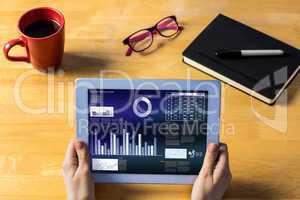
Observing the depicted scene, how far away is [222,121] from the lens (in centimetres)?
113

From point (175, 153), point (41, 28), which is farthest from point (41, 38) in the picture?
point (175, 153)

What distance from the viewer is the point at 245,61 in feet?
3.88

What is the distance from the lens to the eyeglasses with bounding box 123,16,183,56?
1.26 metres

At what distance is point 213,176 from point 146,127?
15 centimetres

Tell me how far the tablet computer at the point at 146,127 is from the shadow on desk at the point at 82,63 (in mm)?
167

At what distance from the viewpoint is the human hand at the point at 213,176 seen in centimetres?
100

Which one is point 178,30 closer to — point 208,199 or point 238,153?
point 238,153

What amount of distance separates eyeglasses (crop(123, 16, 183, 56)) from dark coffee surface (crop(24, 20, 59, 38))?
0.17 m

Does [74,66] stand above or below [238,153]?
above

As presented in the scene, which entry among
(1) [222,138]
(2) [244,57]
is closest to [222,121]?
(1) [222,138]

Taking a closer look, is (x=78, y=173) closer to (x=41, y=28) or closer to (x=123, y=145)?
(x=123, y=145)

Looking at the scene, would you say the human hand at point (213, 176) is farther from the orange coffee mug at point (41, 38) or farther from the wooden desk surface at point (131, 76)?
the orange coffee mug at point (41, 38)

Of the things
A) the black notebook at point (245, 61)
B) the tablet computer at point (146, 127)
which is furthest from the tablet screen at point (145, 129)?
the black notebook at point (245, 61)

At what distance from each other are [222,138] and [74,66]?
1.16 ft
